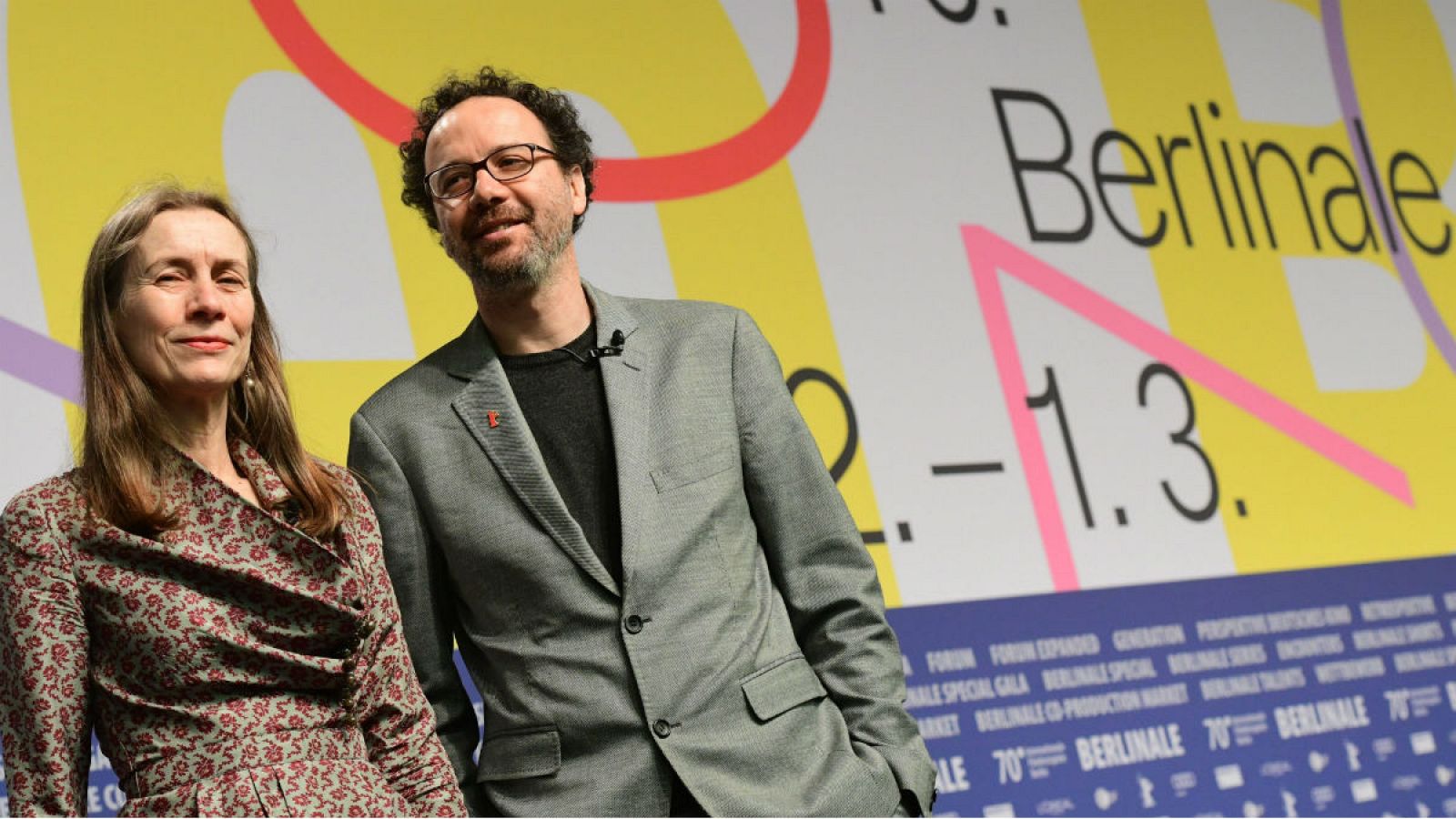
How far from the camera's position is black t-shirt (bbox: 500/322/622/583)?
6.89 feet

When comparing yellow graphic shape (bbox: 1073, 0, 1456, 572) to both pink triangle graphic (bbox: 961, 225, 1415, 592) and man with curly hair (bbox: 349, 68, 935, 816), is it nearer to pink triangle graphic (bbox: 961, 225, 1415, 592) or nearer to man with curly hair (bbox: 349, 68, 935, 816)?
pink triangle graphic (bbox: 961, 225, 1415, 592)

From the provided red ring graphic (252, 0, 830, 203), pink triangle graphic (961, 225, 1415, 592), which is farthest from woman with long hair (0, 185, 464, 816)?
pink triangle graphic (961, 225, 1415, 592)

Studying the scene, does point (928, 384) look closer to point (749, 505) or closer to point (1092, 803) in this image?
point (1092, 803)

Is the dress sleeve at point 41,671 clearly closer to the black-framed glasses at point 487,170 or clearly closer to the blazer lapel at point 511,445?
the blazer lapel at point 511,445

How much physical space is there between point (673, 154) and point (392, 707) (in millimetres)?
2021

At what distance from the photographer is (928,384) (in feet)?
12.6

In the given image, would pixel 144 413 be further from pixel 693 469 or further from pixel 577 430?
pixel 693 469

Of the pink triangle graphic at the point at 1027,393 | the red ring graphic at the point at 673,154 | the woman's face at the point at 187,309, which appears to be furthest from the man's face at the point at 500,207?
the pink triangle graphic at the point at 1027,393

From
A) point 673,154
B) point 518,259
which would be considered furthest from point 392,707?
point 673,154

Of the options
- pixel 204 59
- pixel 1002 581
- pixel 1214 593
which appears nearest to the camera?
pixel 204 59

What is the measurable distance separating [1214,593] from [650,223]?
1679mm

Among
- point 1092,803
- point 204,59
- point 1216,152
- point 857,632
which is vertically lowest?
point 1092,803

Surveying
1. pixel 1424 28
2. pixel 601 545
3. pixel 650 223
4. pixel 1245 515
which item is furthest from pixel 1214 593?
pixel 601 545

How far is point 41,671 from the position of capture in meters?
1.58
